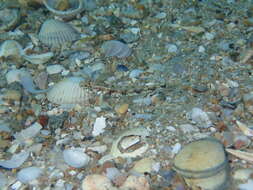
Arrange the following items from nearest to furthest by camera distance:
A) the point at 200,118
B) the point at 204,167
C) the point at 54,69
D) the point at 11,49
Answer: the point at 204,167
the point at 200,118
the point at 54,69
the point at 11,49

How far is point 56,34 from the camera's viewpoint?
3.26m

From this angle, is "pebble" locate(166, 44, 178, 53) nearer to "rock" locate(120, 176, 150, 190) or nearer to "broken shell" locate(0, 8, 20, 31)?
"rock" locate(120, 176, 150, 190)

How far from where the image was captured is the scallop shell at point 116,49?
121 inches

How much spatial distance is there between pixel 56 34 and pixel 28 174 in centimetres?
136

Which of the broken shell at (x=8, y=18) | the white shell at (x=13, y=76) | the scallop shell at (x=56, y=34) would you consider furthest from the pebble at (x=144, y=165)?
the broken shell at (x=8, y=18)

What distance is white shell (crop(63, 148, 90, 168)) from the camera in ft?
7.55

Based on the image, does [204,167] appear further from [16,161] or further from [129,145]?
[16,161]

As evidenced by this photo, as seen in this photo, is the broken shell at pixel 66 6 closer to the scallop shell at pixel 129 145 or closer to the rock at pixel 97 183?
the scallop shell at pixel 129 145

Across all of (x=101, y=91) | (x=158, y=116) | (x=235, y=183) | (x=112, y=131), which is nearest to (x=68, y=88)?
(x=101, y=91)

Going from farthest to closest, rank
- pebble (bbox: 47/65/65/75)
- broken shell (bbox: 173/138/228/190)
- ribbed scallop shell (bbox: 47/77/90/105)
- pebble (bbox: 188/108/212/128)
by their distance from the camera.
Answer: pebble (bbox: 47/65/65/75) < ribbed scallop shell (bbox: 47/77/90/105) < pebble (bbox: 188/108/212/128) < broken shell (bbox: 173/138/228/190)

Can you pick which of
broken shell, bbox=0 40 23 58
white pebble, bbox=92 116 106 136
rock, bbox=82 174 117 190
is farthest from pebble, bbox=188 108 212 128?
broken shell, bbox=0 40 23 58

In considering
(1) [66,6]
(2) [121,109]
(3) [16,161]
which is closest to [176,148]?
(2) [121,109]

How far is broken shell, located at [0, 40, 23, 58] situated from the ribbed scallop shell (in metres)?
0.60

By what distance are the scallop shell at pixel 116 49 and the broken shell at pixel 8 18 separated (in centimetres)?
90
